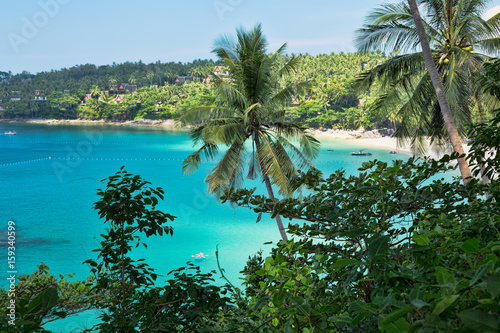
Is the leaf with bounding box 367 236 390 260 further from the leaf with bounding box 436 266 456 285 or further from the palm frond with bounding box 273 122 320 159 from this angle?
the palm frond with bounding box 273 122 320 159

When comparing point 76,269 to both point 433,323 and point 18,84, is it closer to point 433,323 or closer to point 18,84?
point 433,323

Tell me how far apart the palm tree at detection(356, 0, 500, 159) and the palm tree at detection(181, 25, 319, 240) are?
1524 mm

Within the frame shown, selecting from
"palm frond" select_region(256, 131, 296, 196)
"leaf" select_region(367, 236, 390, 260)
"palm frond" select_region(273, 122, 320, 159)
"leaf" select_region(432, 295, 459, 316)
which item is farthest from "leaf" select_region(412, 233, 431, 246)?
"palm frond" select_region(273, 122, 320, 159)

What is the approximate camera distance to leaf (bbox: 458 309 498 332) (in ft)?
1.48

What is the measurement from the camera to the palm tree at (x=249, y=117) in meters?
6.42

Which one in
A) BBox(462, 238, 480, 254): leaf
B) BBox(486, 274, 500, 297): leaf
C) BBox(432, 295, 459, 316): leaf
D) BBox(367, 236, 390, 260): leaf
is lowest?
BBox(367, 236, 390, 260): leaf

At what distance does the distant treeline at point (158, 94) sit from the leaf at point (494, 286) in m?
33.5

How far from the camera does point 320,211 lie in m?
1.55

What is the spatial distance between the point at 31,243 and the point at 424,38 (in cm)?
1190

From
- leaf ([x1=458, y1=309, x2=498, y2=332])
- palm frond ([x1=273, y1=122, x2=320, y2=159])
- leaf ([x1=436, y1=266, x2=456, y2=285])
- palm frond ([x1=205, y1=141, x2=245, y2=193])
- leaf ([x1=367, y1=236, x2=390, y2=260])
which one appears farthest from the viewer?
palm frond ([x1=273, y1=122, x2=320, y2=159])

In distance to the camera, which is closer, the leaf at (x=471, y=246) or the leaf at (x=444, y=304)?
→ the leaf at (x=444, y=304)

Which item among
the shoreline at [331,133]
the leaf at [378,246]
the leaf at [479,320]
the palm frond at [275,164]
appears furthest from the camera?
the shoreline at [331,133]

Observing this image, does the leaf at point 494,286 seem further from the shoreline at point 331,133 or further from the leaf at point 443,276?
the shoreline at point 331,133

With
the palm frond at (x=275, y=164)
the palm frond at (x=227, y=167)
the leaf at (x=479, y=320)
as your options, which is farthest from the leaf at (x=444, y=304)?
the palm frond at (x=227, y=167)
